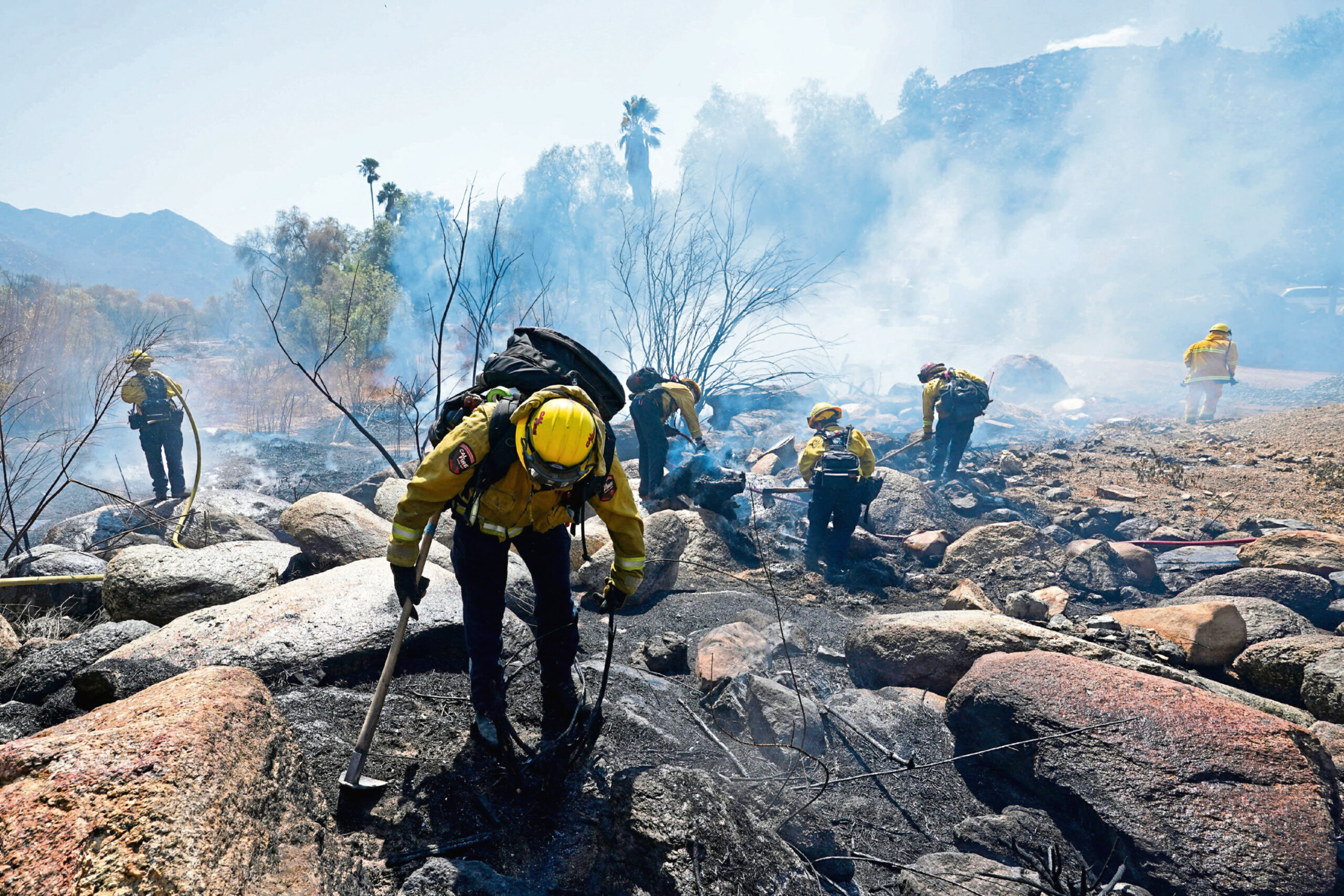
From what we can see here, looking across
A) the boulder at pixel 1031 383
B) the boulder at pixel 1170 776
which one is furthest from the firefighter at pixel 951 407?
the boulder at pixel 1031 383

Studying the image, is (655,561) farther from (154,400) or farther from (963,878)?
(154,400)

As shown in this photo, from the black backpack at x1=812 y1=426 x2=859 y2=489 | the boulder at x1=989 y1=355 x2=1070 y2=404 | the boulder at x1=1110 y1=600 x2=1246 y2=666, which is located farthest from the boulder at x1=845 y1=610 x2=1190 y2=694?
the boulder at x1=989 y1=355 x2=1070 y2=404

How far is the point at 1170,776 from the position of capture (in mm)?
2326

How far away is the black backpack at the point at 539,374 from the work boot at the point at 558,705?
1.25 m

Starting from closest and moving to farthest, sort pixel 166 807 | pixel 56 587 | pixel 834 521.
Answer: pixel 166 807, pixel 56 587, pixel 834 521

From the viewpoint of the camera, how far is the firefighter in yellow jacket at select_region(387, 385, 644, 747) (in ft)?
6.93

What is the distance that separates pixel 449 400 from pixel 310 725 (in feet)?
4.86

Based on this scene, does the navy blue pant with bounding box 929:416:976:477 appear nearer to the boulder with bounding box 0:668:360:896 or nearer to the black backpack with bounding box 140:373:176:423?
the boulder with bounding box 0:668:360:896

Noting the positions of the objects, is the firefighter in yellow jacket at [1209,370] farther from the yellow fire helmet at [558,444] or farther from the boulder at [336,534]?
the boulder at [336,534]

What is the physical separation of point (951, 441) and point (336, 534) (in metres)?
8.30

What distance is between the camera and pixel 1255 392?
1656cm

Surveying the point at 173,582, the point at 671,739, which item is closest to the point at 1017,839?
the point at 671,739

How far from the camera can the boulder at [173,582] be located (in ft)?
11.1

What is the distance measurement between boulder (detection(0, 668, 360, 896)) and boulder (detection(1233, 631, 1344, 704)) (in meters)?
4.57
